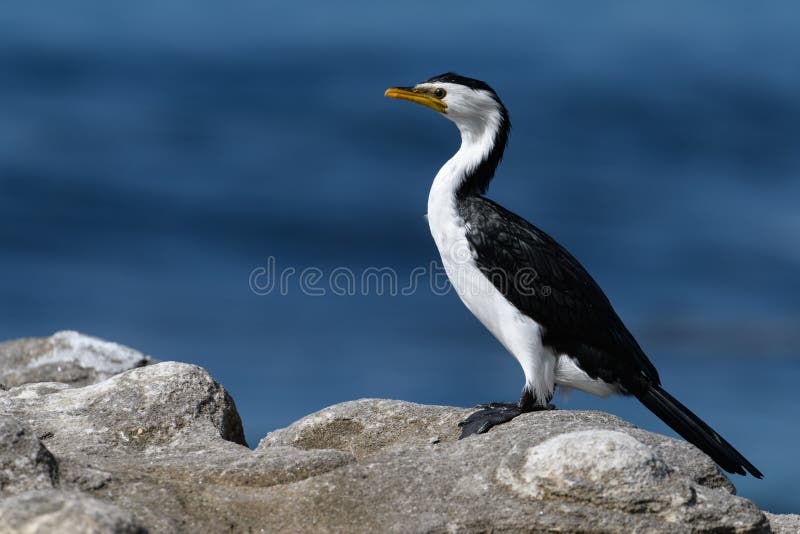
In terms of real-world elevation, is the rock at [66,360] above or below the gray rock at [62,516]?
above

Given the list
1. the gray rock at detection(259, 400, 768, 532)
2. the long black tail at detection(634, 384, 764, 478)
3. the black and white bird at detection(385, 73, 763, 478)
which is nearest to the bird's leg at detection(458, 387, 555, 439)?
the black and white bird at detection(385, 73, 763, 478)

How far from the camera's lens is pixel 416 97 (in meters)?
9.20

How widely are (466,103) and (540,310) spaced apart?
2.02 m

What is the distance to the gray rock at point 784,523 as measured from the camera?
688 centimetres

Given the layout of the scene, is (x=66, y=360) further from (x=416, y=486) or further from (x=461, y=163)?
(x=416, y=486)

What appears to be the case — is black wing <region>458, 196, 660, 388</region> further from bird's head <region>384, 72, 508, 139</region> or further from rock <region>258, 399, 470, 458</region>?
rock <region>258, 399, 470, 458</region>

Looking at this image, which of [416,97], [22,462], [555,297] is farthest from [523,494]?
[416,97]

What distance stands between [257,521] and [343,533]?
1.47 feet

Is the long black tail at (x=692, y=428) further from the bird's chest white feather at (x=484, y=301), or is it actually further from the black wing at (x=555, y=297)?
the bird's chest white feather at (x=484, y=301)

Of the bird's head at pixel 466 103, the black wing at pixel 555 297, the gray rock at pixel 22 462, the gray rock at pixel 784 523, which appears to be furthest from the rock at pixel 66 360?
the gray rock at pixel 784 523

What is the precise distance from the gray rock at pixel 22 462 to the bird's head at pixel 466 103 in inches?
196

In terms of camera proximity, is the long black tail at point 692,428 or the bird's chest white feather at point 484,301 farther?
the bird's chest white feather at point 484,301

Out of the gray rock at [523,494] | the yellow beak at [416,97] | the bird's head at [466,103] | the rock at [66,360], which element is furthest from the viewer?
the rock at [66,360]

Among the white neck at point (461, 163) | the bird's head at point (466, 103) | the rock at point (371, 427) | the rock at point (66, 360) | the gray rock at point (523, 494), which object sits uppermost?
the bird's head at point (466, 103)
